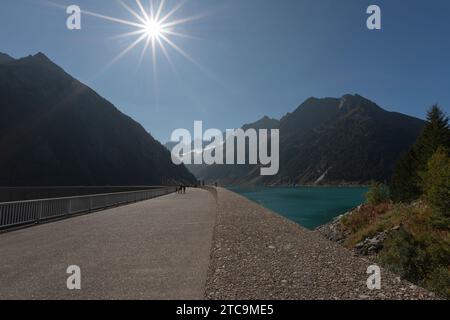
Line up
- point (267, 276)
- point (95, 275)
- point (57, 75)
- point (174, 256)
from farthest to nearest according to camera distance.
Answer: point (57, 75)
point (174, 256)
point (95, 275)
point (267, 276)

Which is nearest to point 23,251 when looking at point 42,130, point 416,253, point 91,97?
point 416,253

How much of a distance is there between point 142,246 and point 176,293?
3831 millimetres

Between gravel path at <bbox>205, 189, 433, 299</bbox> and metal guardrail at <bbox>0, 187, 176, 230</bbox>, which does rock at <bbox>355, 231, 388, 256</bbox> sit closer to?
gravel path at <bbox>205, 189, 433, 299</bbox>

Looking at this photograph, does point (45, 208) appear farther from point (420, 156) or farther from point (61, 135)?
point (61, 135)

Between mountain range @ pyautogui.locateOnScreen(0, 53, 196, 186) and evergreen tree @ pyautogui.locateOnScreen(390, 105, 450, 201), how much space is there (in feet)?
264

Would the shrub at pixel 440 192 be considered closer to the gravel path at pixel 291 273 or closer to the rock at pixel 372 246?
the rock at pixel 372 246

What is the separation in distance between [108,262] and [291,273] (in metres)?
3.87

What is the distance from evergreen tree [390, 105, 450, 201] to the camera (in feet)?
113

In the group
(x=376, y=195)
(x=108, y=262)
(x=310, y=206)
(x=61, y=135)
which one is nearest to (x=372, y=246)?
(x=108, y=262)

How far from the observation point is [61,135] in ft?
312

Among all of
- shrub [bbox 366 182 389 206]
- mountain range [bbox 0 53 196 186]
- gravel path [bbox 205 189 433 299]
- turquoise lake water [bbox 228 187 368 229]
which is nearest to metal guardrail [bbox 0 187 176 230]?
gravel path [bbox 205 189 433 299]

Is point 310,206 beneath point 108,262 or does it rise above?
beneath
